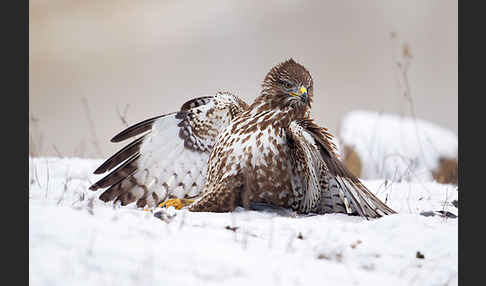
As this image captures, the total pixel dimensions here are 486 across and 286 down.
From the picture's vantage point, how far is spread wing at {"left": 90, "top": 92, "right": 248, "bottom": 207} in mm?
4551

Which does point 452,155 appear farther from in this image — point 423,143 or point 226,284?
point 226,284

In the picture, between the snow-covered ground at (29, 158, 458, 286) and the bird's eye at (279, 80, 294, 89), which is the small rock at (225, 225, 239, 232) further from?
the bird's eye at (279, 80, 294, 89)

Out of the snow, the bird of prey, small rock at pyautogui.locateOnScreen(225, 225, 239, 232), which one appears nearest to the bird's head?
the bird of prey

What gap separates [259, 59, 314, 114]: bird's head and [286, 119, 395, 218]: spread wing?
247 millimetres

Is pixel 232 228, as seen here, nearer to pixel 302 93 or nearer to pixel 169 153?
pixel 302 93

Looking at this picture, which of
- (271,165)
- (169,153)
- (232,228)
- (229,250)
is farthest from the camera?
(169,153)

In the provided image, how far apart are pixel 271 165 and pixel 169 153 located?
130 cm

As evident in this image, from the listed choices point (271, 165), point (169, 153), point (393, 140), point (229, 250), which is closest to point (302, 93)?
point (271, 165)

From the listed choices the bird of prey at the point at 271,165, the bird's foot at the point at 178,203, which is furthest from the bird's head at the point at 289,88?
the bird's foot at the point at 178,203

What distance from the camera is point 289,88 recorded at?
159 inches

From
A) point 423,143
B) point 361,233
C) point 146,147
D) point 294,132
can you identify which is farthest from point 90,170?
point 423,143

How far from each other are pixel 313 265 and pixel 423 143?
304 inches

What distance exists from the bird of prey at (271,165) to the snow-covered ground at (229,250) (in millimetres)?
577

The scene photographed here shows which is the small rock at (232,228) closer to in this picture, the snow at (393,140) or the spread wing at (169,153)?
the spread wing at (169,153)
